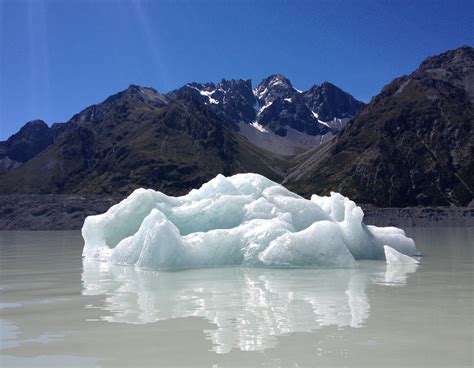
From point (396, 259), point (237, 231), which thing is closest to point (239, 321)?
point (237, 231)

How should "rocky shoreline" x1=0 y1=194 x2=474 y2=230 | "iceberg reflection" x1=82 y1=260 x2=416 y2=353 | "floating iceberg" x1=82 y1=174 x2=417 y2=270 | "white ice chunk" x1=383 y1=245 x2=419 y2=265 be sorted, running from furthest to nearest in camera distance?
"rocky shoreline" x1=0 y1=194 x2=474 y2=230 → "white ice chunk" x1=383 y1=245 x2=419 y2=265 → "floating iceberg" x1=82 y1=174 x2=417 y2=270 → "iceberg reflection" x1=82 y1=260 x2=416 y2=353

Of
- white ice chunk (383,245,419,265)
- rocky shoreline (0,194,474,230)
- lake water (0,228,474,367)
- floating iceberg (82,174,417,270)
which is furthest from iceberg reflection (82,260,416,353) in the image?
rocky shoreline (0,194,474,230)

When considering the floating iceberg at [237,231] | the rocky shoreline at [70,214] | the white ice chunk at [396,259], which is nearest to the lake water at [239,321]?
the floating iceberg at [237,231]

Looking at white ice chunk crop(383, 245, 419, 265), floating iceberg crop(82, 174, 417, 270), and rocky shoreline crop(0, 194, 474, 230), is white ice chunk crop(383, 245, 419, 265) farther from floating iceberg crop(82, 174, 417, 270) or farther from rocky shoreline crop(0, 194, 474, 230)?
rocky shoreline crop(0, 194, 474, 230)

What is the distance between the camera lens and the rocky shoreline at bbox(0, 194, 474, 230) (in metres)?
86.9

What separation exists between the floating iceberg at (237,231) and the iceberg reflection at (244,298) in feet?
3.41

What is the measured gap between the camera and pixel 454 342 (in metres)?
7.87

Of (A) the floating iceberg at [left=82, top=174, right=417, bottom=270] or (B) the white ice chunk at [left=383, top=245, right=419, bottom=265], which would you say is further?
(B) the white ice chunk at [left=383, top=245, right=419, bottom=265]

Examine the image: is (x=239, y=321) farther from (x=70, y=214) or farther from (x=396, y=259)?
(x=70, y=214)

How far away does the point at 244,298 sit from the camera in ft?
39.7

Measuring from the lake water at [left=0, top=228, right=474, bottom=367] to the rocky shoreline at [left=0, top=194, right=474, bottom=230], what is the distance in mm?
74150

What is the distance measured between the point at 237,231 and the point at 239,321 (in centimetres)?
1101

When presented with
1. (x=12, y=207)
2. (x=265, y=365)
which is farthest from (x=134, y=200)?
(x=12, y=207)

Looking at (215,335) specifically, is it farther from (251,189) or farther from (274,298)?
(251,189)
